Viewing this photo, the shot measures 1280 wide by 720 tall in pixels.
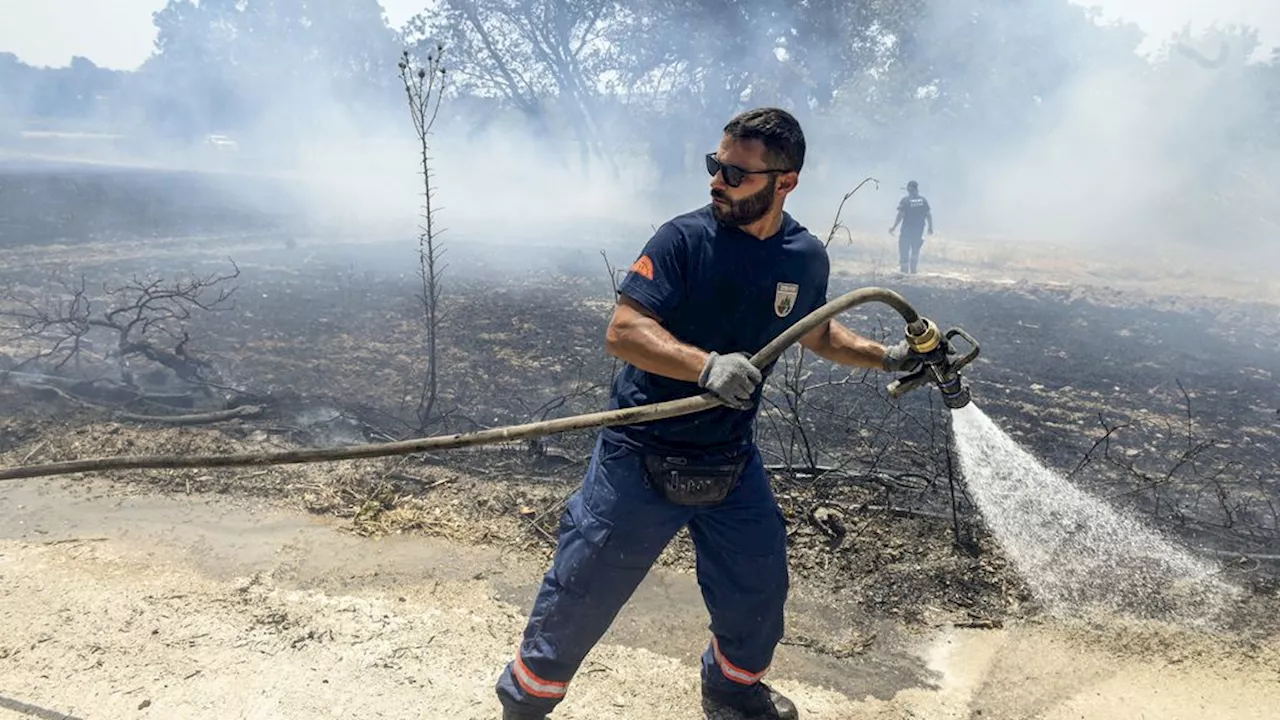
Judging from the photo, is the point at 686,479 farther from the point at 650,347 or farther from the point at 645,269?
the point at 645,269

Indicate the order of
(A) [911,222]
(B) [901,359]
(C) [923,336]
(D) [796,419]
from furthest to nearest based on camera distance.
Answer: (A) [911,222] < (D) [796,419] < (B) [901,359] < (C) [923,336]

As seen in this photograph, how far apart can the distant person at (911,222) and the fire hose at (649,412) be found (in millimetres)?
12061

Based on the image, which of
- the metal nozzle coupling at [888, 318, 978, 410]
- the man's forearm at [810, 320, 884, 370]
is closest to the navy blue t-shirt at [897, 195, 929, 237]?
the man's forearm at [810, 320, 884, 370]

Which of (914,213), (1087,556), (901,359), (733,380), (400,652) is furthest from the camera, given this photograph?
(914,213)

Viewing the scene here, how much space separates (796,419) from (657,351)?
2290 millimetres

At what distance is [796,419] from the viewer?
4156mm

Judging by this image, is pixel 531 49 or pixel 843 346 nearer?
pixel 843 346

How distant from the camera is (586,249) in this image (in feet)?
53.7

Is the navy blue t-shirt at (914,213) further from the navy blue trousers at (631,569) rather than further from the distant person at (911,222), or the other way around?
the navy blue trousers at (631,569)

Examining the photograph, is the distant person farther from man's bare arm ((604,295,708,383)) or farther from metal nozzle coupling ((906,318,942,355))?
man's bare arm ((604,295,708,383))

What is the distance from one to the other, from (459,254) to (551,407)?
9.90 metres

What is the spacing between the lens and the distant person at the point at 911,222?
547 inches

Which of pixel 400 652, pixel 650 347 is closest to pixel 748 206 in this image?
pixel 650 347

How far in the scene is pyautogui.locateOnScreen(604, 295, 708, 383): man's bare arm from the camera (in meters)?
2.03
